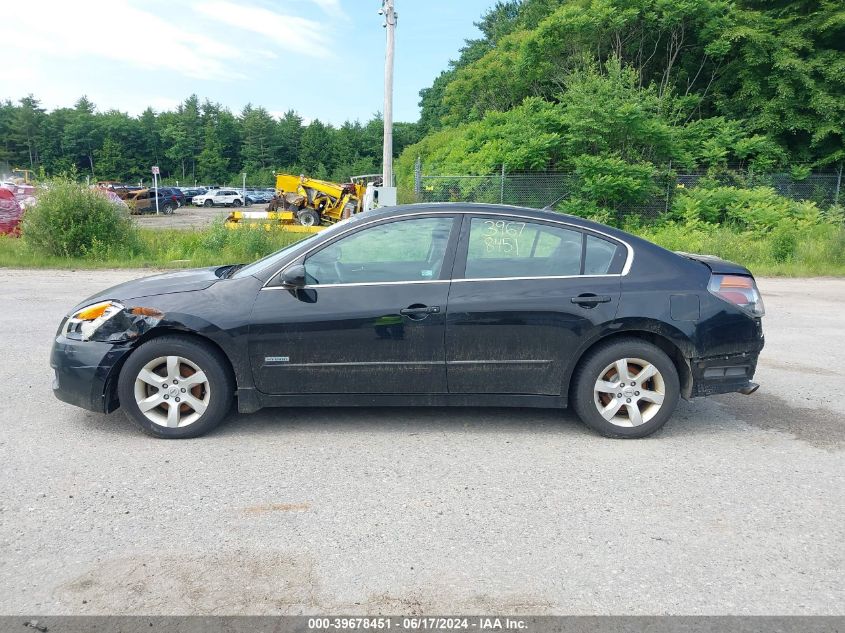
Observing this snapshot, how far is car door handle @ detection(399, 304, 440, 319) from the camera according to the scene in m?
4.40

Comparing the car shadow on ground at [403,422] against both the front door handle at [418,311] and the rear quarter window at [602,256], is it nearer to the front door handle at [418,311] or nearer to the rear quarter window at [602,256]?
the front door handle at [418,311]

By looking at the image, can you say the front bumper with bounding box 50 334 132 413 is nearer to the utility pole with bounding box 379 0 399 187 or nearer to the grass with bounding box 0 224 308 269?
the grass with bounding box 0 224 308 269

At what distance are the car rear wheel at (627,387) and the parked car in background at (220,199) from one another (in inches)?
2249

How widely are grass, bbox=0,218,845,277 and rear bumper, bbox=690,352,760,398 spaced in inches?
426

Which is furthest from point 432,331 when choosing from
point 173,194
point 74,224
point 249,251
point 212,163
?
point 212,163

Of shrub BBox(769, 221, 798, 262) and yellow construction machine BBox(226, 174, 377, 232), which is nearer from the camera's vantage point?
shrub BBox(769, 221, 798, 262)

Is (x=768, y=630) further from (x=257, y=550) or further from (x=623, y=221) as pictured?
(x=623, y=221)

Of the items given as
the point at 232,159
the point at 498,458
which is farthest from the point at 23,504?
the point at 232,159

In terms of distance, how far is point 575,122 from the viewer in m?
21.3

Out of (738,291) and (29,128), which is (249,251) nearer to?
(738,291)

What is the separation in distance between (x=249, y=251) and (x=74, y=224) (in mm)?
3834

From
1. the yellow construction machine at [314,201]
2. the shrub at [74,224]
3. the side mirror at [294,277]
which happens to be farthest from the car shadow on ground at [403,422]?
the yellow construction machine at [314,201]

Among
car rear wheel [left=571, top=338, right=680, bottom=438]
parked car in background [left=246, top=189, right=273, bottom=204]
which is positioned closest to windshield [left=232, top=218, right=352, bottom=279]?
car rear wheel [left=571, top=338, right=680, bottom=438]

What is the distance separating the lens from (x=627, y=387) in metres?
4.50
